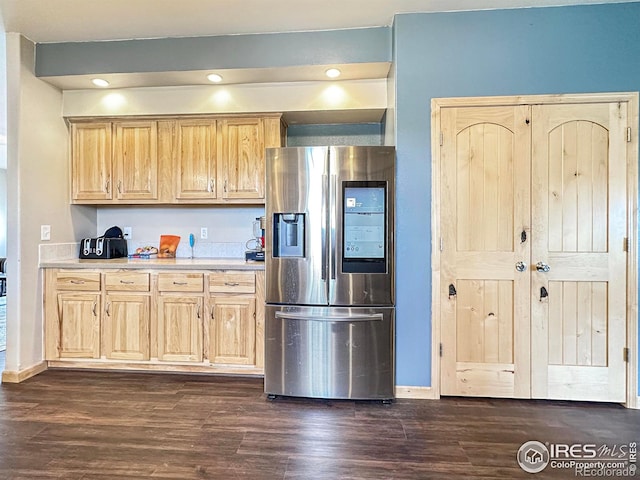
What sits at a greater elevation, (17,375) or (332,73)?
(332,73)

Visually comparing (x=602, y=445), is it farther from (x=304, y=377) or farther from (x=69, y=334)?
(x=69, y=334)

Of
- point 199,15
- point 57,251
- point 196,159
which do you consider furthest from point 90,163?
point 199,15

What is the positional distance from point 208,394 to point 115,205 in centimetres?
218

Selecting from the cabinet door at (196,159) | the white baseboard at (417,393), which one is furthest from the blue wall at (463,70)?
the cabinet door at (196,159)

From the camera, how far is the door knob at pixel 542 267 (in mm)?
2459

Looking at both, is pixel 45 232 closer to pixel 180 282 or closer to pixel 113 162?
pixel 113 162

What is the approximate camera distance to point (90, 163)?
3.33 meters

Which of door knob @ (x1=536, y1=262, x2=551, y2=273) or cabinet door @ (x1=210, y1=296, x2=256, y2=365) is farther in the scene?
cabinet door @ (x1=210, y1=296, x2=256, y2=365)

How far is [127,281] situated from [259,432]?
1.69 m

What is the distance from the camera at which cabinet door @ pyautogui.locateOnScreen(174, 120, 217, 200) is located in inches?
127

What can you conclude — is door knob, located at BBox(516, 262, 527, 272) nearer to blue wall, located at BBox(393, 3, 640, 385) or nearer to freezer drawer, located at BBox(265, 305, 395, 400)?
blue wall, located at BBox(393, 3, 640, 385)

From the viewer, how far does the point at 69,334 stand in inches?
118

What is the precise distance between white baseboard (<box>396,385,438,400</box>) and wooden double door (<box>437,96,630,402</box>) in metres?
0.09

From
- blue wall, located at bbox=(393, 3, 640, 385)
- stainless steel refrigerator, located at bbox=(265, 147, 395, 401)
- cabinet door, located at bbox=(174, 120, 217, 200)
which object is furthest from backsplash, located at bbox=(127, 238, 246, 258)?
blue wall, located at bbox=(393, 3, 640, 385)
